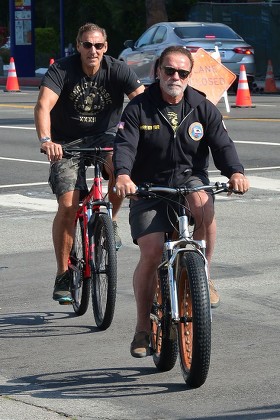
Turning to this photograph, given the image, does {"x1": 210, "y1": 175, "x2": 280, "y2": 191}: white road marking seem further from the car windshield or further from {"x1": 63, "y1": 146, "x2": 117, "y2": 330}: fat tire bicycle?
the car windshield

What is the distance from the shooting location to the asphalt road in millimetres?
5922

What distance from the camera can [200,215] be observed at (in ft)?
22.0

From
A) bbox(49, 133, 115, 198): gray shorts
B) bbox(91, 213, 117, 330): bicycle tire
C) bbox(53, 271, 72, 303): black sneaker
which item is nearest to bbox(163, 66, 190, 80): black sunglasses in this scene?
bbox(91, 213, 117, 330): bicycle tire

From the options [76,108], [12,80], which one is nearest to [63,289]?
[76,108]

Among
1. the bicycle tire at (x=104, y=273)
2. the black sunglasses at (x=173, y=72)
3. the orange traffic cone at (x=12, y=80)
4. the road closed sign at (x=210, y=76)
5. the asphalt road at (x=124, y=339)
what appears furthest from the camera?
the orange traffic cone at (x=12, y=80)

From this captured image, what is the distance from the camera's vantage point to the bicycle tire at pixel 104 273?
24.7 ft

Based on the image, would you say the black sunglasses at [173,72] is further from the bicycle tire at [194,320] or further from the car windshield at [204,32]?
the car windshield at [204,32]

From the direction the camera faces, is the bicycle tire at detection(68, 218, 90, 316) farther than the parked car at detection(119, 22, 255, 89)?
No

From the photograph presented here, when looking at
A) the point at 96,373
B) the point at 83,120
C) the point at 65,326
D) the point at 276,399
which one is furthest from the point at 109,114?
the point at 276,399

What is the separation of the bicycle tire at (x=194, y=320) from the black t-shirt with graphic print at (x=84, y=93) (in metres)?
2.30

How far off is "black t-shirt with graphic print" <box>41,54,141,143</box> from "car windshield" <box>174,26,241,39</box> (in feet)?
71.1

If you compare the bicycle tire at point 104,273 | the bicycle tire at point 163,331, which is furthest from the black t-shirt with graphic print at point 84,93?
the bicycle tire at point 163,331

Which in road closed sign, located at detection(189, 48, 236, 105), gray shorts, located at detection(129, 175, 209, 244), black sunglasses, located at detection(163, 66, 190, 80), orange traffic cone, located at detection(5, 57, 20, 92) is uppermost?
black sunglasses, located at detection(163, 66, 190, 80)

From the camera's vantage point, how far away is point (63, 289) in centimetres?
823
